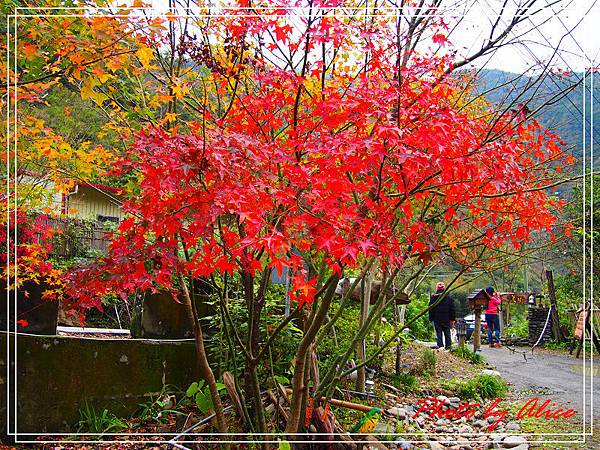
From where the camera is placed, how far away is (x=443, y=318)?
3281 millimetres

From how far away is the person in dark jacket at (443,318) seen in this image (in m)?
3.15

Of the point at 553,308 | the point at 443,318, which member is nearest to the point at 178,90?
the point at 443,318

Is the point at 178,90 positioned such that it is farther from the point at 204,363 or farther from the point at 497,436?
the point at 497,436

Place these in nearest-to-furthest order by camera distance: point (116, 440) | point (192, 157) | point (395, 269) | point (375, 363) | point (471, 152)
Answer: point (192, 157)
point (471, 152)
point (395, 269)
point (116, 440)
point (375, 363)

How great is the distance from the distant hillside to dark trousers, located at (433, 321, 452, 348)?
1.33 metres

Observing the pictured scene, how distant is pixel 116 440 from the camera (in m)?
2.77

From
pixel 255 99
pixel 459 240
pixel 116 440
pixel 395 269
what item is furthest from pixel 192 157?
pixel 116 440

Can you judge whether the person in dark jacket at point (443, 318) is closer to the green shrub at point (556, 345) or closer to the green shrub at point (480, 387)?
the green shrub at point (480, 387)

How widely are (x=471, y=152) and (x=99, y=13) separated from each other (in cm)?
163

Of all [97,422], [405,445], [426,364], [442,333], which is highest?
[442,333]

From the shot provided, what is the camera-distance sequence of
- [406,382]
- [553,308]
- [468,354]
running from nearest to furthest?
1. [553,308]
2. [468,354]
3. [406,382]

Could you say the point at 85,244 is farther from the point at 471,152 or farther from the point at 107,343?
the point at 471,152

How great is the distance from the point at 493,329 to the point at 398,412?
Answer: 78 centimetres

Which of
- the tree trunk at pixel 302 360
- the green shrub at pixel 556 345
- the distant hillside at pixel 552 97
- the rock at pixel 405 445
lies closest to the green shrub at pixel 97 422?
the tree trunk at pixel 302 360
